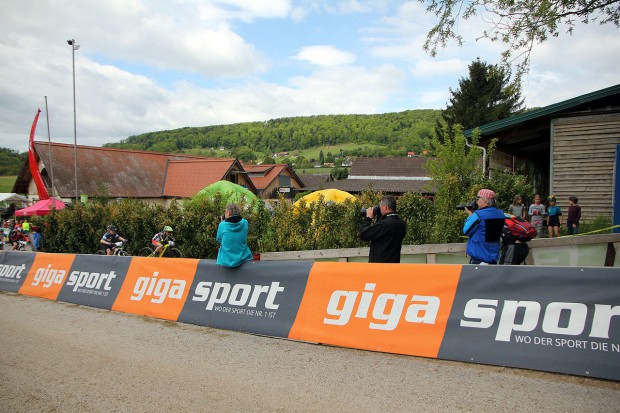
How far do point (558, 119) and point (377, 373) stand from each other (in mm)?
12201

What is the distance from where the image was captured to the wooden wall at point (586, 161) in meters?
13.1

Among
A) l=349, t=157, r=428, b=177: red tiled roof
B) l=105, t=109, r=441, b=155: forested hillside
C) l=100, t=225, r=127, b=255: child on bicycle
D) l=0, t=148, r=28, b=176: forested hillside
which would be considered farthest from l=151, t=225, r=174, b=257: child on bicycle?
l=0, t=148, r=28, b=176: forested hillside

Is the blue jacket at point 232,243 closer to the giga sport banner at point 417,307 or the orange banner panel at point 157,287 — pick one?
the giga sport banner at point 417,307

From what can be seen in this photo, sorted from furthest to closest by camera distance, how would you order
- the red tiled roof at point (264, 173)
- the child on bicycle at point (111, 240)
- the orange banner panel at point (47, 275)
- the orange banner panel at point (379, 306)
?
the red tiled roof at point (264, 173)
the child on bicycle at point (111, 240)
the orange banner panel at point (47, 275)
the orange banner panel at point (379, 306)

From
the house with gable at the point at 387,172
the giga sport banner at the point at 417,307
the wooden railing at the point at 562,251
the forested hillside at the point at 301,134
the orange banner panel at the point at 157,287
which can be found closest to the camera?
the giga sport banner at the point at 417,307

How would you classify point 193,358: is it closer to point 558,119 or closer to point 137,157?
point 558,119

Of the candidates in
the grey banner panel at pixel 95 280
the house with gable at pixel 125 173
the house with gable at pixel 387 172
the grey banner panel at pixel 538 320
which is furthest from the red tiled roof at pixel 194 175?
the grey banner panel at pixel 538 320

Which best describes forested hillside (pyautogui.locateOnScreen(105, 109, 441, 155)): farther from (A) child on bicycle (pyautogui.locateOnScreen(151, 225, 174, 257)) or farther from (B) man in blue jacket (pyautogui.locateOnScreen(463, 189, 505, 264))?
(B) man in blue jacket (pyautogui.locateOnScreen(463, 189, 505, 264))

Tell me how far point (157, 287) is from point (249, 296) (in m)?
2.20

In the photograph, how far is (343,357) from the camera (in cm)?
538

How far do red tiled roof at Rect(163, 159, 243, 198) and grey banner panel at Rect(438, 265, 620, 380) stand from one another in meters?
39.5

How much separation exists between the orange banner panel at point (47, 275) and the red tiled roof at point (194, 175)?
32.2 m

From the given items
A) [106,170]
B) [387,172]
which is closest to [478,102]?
[387,172]

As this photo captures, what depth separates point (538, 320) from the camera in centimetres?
469
